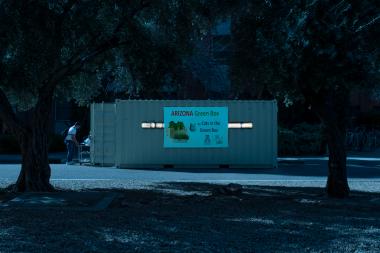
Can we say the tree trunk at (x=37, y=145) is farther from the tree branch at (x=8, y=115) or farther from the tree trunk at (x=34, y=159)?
the tree branch at (x=8, y=115)

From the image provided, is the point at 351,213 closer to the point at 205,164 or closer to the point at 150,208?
the point at 150,208

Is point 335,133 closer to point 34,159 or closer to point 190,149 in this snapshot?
point 34,159

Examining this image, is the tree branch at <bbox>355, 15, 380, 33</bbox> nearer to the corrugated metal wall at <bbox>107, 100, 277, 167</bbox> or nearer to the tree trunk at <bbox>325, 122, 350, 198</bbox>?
the tree trunk at <bbox>325, 122, 350, 198</bbox>

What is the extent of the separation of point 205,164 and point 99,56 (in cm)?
897

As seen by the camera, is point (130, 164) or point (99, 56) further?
point (130, 164)

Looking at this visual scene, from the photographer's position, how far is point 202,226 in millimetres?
9609

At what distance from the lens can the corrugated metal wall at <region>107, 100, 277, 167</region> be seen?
73.7 ft

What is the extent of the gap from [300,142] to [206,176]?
10.2 metres

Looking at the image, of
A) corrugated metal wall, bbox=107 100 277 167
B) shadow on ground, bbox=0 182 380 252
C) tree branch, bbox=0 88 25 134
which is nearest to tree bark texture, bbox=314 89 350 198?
shadow on ground, bbox=0 182 380 252

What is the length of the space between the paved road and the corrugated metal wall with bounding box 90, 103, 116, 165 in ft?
2.45

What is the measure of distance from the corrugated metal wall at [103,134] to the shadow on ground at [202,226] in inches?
363

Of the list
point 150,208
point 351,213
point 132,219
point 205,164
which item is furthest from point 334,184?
point 205,164

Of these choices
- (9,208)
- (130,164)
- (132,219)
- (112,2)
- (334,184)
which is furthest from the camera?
(130,164)

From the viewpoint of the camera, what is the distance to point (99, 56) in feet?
47.4
